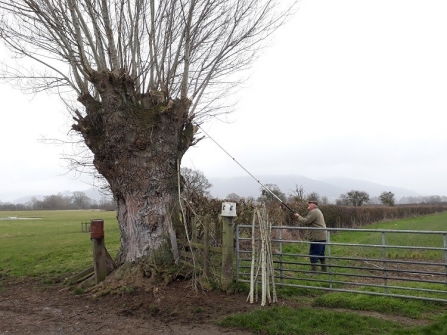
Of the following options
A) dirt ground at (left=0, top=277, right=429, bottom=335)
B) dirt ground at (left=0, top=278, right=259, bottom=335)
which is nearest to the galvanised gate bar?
dirt ground at (left=0, top=277, right=429, bottom=335)

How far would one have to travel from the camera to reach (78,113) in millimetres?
8859

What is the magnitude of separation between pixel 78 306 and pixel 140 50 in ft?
19.6

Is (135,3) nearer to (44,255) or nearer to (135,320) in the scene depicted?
(135,320)

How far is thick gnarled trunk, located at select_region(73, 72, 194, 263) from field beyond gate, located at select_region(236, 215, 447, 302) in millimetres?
1815

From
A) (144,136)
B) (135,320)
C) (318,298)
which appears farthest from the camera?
(144,136)

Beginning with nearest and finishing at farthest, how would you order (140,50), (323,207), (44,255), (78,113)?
(78,113), (140,50), (44,255), (323,207)

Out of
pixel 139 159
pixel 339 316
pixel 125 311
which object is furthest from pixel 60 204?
pixel 339 316

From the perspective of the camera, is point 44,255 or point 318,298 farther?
point 44,255

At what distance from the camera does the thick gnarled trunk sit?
322 inches

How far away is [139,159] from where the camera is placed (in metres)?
8.26

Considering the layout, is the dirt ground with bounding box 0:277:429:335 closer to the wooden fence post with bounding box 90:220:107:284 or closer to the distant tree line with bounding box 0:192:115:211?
the wooden fence post with bounding box 90:220:107:284

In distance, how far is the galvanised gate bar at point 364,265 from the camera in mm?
6328

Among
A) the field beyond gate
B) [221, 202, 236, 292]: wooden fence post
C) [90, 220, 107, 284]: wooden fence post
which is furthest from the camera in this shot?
[90, 220, 107, 284]: wooden fence post

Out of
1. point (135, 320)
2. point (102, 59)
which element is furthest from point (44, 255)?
point (135, 320)
